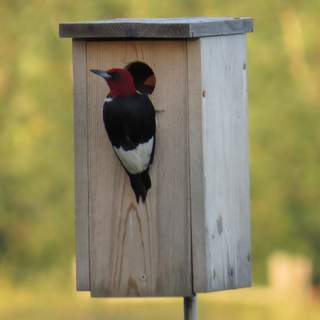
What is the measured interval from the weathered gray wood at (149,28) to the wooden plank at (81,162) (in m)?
0.08

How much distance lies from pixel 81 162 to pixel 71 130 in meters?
5.23

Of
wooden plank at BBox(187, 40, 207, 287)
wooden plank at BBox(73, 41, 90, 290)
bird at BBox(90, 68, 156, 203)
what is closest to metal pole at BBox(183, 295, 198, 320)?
wooden plank at BBox(187, 40, 207, 287)

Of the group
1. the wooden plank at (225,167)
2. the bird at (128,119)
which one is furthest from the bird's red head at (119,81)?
the wooden plank at (225,167)

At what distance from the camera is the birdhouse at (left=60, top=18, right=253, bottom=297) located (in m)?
4.15

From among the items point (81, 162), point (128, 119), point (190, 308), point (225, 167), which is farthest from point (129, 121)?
point (190, 308)

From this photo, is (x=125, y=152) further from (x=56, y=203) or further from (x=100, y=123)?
(x=56, y=203)

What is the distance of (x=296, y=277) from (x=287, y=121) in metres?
1.17

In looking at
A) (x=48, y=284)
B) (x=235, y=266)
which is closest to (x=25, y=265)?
(x=48, y=284)

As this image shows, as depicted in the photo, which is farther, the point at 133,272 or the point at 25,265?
the point at 25,265

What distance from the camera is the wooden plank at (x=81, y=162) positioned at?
167 inches

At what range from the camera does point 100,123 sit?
13.9ft

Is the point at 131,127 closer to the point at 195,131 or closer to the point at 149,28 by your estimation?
the point at 195,131

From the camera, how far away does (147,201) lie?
423 cm

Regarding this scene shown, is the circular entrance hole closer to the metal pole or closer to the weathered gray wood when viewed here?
the weathered gray wood
